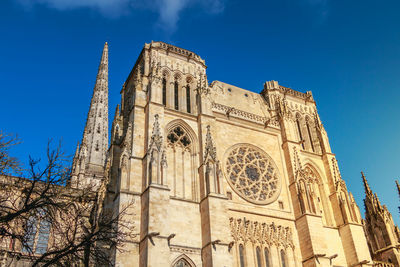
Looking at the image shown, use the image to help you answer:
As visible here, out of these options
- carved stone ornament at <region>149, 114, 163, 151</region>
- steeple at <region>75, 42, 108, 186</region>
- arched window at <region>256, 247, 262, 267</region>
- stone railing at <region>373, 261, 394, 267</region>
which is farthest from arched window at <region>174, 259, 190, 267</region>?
steeple at <region>75, 42, 108, 186</region>

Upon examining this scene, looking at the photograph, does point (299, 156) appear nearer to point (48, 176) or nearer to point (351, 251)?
point (351, 251)

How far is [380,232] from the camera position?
25.1 m

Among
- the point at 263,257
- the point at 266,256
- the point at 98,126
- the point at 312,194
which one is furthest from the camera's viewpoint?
the point at 98,126

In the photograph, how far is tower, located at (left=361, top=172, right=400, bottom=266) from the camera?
24000mm

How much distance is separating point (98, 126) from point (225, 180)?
30.0m

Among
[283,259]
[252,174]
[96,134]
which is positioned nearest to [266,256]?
[283,259]

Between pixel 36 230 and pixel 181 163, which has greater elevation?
pixel 181 163

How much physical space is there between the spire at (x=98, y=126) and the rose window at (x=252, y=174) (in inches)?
939

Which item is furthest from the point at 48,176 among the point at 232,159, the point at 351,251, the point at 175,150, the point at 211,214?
the point at 351,251

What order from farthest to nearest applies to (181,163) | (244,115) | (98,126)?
(98,126) < (244,115) < (181,163)

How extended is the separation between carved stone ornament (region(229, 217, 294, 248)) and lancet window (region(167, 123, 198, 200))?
2.59 meters

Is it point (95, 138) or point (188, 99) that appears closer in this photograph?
point (188, 99)

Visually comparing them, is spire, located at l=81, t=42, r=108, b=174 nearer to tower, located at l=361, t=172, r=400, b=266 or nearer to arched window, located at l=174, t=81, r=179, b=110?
arched window, located at l=174, t=81, r=179, b=110

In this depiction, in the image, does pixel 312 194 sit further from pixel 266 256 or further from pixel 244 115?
pixel 244 115
